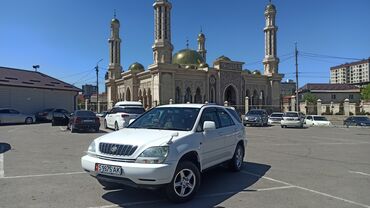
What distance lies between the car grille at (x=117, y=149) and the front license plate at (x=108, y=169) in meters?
0.23

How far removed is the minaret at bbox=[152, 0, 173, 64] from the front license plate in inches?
1802

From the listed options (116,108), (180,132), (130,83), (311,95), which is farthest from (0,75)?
(311,95)

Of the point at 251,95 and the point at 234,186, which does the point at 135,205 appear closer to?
the point at 234,186

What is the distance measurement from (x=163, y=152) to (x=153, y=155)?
17 centimetres

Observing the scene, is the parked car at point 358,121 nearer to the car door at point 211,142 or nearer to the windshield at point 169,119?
the car door at point 211,142

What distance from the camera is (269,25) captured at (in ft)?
206

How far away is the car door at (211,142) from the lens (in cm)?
655

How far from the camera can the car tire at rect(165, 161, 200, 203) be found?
5.54 metres

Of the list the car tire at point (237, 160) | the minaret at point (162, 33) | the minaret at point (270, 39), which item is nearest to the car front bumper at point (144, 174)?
the car tire at point (237, 160)

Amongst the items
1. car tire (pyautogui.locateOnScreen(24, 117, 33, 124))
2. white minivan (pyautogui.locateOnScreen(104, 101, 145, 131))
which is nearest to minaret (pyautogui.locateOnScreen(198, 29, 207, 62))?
car tire (pyautogui.locateOnScreen(24, 117, 33, 124))

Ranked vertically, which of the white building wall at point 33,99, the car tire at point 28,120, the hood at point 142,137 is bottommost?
the car tire at point 28,120

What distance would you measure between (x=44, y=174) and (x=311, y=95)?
89586mm

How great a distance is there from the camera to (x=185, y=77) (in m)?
55.2

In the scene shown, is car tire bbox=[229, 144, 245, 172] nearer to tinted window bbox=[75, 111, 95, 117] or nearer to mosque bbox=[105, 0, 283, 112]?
tinted window bbox=[75, 111, 95, 117]
